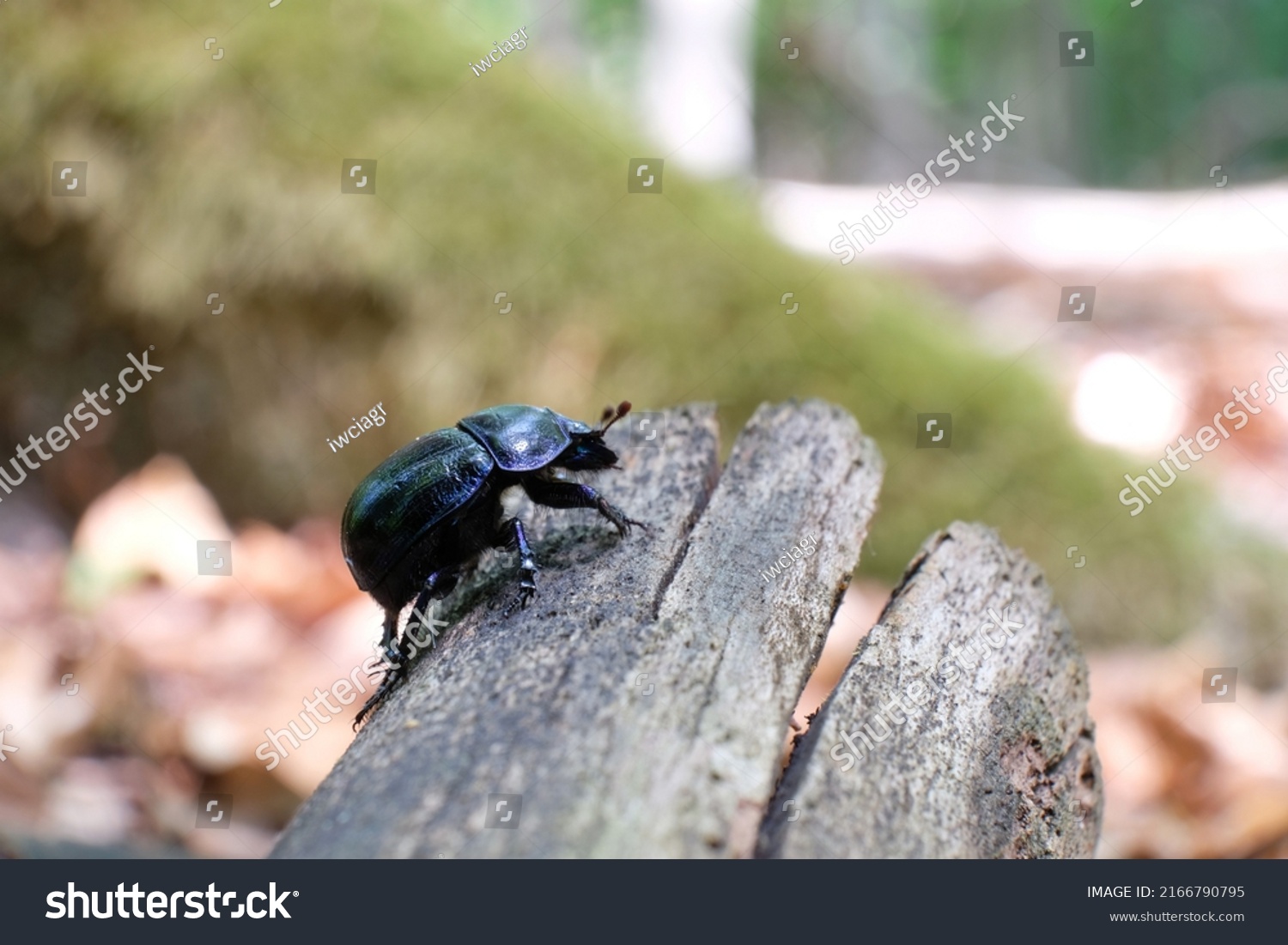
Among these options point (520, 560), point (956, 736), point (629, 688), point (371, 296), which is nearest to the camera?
point (629, 688)

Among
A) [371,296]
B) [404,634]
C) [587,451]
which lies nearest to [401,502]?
[404,634]

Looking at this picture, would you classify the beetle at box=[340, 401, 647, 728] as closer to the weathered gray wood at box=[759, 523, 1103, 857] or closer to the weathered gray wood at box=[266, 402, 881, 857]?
the weathered gray wood at box=[266, 402, 881, 857]

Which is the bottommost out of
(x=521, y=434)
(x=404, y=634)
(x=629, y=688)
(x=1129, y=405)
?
(x=629, y=688)

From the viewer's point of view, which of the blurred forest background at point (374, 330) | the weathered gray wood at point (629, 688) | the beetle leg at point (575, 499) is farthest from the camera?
the blurred forest background at point (374, 330)

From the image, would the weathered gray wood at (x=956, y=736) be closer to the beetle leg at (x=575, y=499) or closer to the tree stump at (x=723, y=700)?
the tree stump at (x=723, y=700)

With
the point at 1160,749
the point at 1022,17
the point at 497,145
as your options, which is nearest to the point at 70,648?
the point at 497,145

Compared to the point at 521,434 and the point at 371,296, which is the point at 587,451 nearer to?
the point at 521,434

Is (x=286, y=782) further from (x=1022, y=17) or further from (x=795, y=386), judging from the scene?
(x=1022, y=17)

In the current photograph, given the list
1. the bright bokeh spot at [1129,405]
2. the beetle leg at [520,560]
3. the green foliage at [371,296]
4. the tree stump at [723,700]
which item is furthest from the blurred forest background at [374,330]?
the tree stump at [723,700]
